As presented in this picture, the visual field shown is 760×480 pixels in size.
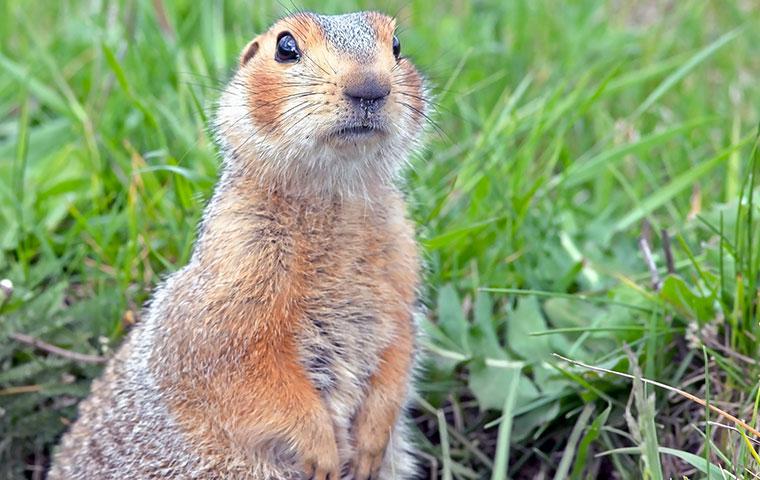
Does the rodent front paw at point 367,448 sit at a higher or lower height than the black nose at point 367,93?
lower

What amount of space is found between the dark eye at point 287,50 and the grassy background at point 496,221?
32.4 inches

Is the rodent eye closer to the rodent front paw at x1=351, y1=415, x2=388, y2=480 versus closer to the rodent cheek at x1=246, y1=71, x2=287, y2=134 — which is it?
the rodent cheek at x1=246, y1=71, x2=287, y2=134

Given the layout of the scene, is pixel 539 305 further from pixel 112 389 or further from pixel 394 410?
pixel 112 389

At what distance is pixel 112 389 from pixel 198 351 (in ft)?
1.77

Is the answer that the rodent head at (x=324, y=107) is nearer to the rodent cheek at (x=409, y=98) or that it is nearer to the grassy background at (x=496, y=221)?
the rodent cheek at (x=409, y=98)

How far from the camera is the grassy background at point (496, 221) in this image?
3848 mm

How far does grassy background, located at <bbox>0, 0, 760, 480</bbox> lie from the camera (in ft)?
12.6

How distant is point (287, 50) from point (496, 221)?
1.49m

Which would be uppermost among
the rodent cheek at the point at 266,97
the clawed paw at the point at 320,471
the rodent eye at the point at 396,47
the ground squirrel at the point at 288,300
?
the rodent eye at the point at 396,47

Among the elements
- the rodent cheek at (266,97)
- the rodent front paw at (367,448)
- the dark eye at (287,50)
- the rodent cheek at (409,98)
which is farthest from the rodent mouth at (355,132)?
the rodent front paw at (367,448)

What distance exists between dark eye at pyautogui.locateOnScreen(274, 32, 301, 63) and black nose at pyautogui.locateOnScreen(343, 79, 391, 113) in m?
0.37

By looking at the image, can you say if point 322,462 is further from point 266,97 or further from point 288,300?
point 266,97

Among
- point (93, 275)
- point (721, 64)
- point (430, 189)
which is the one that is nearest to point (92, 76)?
→ point (93, 275)

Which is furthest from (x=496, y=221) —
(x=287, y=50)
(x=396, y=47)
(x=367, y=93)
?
(x=367, y=93)
